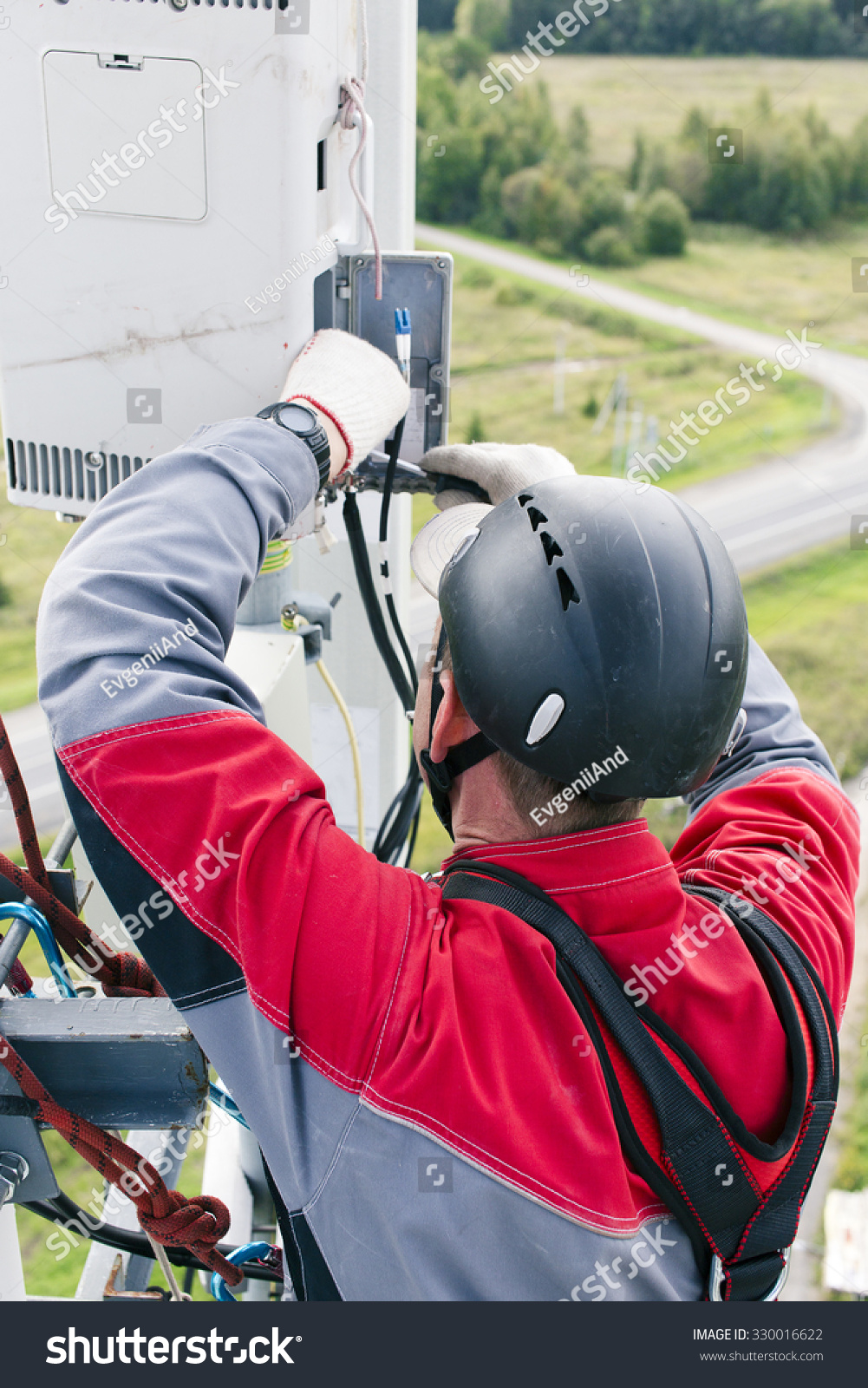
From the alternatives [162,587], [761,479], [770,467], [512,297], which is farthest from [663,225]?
[162,587]

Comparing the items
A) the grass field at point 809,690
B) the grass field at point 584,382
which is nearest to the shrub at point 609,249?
the grass field at point 584,382

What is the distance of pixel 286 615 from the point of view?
5.33ft

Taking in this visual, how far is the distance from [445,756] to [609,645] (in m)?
0.23

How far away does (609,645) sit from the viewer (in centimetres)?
93

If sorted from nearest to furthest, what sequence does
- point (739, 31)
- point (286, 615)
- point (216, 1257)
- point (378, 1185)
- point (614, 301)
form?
point (378, 1185) → point (216, 1257) → point (286, 615) → point (614, 301) → point (739, 31)

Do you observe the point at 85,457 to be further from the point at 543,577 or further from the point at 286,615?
the point at 543,577

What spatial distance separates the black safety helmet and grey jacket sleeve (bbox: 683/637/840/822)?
1.08 feet

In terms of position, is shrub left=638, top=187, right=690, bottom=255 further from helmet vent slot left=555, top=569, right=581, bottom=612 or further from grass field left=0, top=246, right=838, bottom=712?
helmet vent slot left=555, top=569, right=581, bottom=612

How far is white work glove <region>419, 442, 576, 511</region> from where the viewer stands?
4.63 feet

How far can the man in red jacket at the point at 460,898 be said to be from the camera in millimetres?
829

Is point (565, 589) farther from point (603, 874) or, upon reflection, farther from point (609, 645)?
point (603, 874)

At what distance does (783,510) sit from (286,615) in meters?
11.2

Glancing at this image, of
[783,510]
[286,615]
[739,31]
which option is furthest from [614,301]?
[286,615]

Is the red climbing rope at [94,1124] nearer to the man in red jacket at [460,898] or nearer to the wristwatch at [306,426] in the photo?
the man in red jacket at [460,898]
